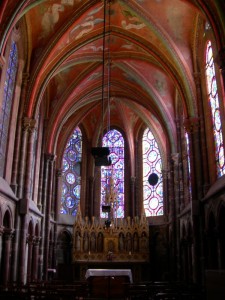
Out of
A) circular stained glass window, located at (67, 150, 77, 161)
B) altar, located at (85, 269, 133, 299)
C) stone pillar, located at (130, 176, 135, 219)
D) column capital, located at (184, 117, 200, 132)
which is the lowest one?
altar, located at (85, 269, 133, 299)

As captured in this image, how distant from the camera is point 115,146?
32531 mm

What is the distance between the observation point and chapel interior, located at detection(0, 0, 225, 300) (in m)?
15.8

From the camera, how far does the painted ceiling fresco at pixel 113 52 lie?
18.3 metres

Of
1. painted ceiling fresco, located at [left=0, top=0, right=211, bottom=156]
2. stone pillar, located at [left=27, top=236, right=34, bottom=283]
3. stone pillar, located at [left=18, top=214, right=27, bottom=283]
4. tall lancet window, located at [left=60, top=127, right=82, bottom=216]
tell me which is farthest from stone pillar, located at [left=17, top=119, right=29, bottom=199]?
tall lancet window, located at [left=60, top=127, right=82, bottom=216]

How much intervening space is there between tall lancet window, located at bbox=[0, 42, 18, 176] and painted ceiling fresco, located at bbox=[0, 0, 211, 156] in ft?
4.21

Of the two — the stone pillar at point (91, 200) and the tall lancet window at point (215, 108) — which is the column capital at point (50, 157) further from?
the tall lancet window at point (215, 108)

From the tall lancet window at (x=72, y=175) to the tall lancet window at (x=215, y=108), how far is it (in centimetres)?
1550

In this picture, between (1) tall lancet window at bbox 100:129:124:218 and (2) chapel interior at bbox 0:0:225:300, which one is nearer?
(2) chapel interior at bbox 0:0:225:300

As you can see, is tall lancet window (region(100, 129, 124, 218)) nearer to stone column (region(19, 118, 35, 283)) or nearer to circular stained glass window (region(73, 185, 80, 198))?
circular stained glass window (region(73, 185, 80, 198))

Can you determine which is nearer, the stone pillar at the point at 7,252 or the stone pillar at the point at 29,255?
the stone pillar at the point at 7,252

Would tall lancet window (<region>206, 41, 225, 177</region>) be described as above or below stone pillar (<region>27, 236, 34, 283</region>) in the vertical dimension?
above

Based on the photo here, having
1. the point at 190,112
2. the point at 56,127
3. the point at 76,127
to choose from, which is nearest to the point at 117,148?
the point at 76,127

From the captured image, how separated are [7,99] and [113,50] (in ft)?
28.6

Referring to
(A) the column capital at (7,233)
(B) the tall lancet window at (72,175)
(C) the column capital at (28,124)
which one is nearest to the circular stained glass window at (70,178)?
(B) the tall lancet window at (72,175)
